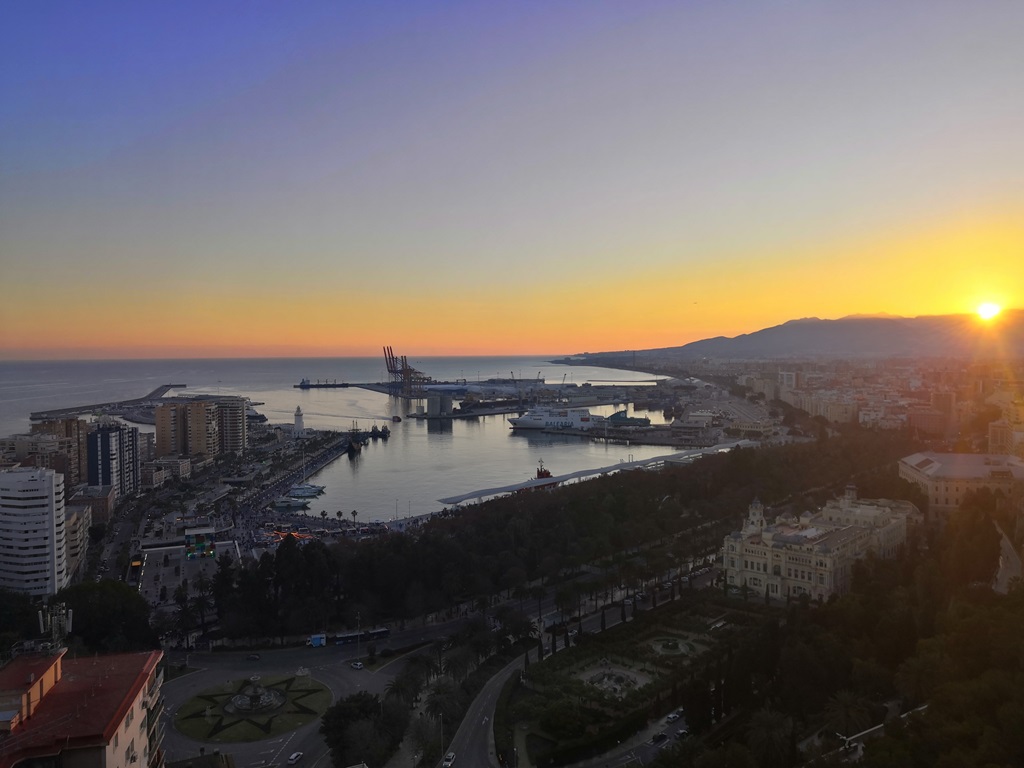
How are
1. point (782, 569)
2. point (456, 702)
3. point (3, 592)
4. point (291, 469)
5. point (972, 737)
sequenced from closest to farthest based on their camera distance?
point (972, 737)
point (456, 702)
point (3, 592)
point (782, 569)
point (291, 469)

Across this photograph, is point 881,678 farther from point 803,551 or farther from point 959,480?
point 959,480

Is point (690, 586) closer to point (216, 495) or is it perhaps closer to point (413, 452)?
Result: point (216, 495)

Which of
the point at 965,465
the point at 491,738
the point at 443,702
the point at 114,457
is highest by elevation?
the point at 965,465

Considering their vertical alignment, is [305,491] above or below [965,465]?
below

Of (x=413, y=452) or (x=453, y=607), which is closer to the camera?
(x=453, y=607)

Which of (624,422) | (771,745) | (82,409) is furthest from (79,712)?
(82,409)

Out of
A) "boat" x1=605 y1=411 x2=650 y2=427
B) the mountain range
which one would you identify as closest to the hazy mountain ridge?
the mountain range

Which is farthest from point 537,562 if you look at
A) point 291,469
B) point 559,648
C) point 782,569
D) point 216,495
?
point 291,469
